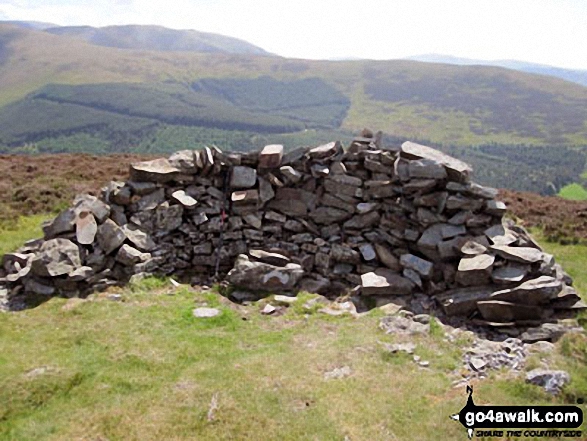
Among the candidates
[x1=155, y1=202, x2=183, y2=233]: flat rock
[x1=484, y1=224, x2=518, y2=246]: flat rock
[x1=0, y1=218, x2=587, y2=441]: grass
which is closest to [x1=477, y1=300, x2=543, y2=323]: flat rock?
[x1=0, y1=218, x2=587, y2=441]: grass

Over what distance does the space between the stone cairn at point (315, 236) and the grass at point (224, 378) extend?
176cm

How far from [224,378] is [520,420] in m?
6.88

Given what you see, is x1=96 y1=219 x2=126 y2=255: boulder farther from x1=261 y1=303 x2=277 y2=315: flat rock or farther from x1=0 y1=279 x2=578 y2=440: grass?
x1=261 y1=303 x2=277 y2=315: flat rock

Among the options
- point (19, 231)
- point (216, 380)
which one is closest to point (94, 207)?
point (19, 231)

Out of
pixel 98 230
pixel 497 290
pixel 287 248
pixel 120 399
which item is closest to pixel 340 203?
pixel 287 248

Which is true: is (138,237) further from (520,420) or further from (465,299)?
(520,420)

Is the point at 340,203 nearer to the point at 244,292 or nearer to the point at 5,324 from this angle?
the point at 244,292

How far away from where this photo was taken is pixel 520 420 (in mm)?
10141

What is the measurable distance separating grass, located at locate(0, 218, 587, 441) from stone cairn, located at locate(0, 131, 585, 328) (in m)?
1.76

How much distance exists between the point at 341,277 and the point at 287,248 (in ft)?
8.47

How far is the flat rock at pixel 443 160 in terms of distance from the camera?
18.3 m

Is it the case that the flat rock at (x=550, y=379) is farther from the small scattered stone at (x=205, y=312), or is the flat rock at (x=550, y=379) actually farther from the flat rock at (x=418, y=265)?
the small scattered stone at (x=205, y=312)

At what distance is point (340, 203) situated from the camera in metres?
19.7

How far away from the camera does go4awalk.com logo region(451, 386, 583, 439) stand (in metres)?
9.80
